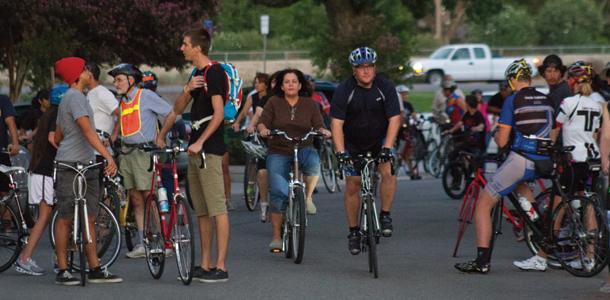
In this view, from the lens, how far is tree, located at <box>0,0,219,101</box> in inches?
985

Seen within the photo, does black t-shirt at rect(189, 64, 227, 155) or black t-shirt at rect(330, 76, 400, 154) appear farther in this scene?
black t-shirt at rect(330, 76, 400, 154)

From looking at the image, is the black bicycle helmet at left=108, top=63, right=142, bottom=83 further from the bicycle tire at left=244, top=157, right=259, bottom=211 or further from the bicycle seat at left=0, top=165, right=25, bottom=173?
the bicycle tire at left=244, top=157, right=259, bottom=211

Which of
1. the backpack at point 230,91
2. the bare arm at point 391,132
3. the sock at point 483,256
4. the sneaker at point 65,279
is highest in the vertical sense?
the backpack at point 230,91

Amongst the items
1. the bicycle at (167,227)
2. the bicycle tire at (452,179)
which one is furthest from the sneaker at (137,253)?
the bicycle tire at (452,179)

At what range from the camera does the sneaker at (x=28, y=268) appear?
12.5 meters

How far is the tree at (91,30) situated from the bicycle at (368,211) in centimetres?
1313

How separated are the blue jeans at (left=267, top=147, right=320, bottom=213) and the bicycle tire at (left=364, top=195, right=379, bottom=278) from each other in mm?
1668

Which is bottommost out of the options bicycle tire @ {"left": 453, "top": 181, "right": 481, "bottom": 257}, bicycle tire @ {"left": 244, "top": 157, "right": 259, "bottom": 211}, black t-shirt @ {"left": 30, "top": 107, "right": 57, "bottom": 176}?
bicycle tire @ {"left": 244, "top": 157, "right": 259, "bottom": 211}

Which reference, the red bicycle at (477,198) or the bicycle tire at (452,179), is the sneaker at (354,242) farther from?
the bicycle tire at (452,179)

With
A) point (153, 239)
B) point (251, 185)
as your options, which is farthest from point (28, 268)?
point (251, 185)

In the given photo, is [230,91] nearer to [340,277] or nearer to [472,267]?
[340,277]

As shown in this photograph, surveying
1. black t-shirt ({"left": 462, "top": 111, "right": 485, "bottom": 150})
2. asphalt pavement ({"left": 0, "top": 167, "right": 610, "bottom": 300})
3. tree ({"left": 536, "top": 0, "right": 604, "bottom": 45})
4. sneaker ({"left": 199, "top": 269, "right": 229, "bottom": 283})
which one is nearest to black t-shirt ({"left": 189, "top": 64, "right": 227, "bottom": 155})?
sneaker ({"left": 199, "top": 269, "right": 229, "bottom": 283})

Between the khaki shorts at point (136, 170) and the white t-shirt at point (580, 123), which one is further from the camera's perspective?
the khaki shorts at point (136, 170)

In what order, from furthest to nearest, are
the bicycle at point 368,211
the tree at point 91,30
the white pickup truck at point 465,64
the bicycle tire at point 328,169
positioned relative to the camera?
1. the white pickup truck at point 465,64
2. the tree at point 91,30
3. the bicycle tire at point 328,169
4. the bicycle at point 368,211
